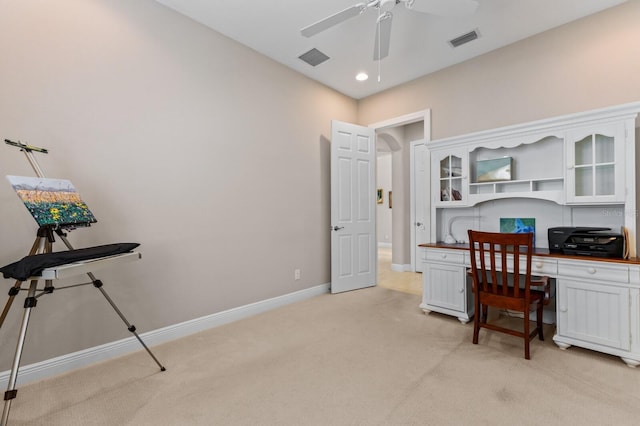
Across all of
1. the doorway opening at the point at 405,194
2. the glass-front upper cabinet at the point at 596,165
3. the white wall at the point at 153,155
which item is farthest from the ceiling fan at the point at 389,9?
the doorway opening at the point at 405,194

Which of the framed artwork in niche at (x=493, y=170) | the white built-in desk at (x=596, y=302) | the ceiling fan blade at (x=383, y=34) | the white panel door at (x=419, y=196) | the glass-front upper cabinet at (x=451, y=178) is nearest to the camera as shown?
the white built-in desk at (x=596, y=302)

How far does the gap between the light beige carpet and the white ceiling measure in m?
3.02

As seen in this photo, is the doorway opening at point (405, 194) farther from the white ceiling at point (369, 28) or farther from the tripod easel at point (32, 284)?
the tripod easel at point (32, 284)

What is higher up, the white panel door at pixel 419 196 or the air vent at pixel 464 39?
the air vent at pixel 464 39

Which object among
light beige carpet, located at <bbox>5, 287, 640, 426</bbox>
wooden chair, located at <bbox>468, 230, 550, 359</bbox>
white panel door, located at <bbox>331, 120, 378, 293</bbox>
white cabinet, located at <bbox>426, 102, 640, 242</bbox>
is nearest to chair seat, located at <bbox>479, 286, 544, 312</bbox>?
wooden chair, located at <bbox>468, 230, 550, 359</bbox>

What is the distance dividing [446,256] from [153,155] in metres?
3.04

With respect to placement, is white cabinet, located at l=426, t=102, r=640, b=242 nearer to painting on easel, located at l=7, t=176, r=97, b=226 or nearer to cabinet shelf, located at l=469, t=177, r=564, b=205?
cabinet shelf, located at l=469, t=177, r=564, b=205

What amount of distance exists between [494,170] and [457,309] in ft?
5.13

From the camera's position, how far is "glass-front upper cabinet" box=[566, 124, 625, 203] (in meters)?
2.48

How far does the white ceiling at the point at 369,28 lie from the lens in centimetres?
271

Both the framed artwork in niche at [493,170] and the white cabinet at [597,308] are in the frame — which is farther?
the framed artwork in niche at [493,170]

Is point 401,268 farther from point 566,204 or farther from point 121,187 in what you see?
point 121,187

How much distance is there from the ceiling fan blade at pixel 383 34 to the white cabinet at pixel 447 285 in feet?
6.86

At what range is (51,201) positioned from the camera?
183cm
